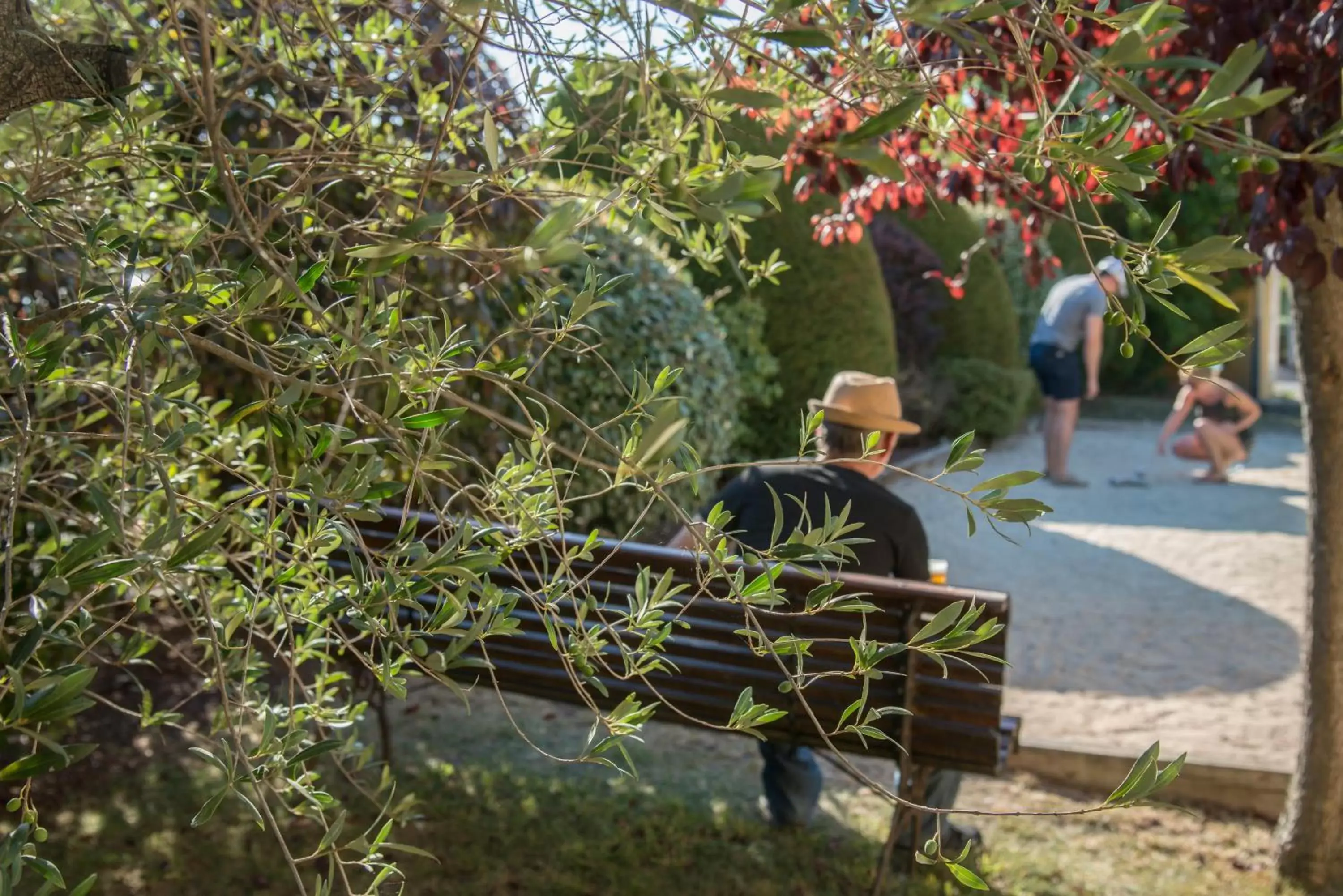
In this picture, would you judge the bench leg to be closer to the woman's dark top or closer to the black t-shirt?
the black t-shirt

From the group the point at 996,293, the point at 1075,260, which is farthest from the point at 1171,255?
the point at 1075,260

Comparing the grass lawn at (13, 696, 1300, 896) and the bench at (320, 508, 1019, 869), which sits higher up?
the bench at (320, 508, 1019, 869)

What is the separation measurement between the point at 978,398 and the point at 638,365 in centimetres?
702

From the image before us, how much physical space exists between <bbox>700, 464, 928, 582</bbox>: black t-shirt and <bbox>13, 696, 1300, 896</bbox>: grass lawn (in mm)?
895

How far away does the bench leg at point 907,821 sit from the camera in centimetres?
306

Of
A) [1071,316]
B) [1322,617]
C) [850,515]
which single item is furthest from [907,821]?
[1071,316]

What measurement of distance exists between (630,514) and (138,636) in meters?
4.11

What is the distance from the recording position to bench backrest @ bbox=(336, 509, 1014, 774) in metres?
3.06

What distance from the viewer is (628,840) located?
3.65m

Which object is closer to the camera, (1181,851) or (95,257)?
(95,257)

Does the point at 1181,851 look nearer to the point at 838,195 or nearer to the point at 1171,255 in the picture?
the point at 838,195

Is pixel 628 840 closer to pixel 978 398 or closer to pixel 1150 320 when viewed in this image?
pixel 978 398

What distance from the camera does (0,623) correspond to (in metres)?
1.10

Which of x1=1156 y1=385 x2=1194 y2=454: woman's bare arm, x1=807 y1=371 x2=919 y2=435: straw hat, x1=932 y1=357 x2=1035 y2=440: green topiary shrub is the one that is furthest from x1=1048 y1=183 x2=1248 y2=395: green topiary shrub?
x1=807 y1=371 x2=919 y2=435: straw hat
